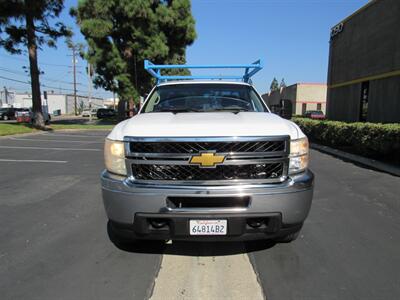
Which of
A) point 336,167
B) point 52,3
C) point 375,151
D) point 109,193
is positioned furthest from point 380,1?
point 52,3

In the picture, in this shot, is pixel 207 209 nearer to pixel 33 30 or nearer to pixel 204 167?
pixel 204 167

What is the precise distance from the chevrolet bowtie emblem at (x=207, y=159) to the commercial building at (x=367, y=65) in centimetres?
1401

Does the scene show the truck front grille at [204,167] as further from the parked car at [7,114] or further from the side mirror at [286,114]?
the parked car at [7,114]

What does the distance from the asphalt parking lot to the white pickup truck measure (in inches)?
16.6

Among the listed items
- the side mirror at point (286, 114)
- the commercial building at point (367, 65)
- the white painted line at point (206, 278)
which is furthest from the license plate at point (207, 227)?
→ the commercial building at point (367, 65)

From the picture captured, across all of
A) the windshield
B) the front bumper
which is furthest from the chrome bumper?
the windshield

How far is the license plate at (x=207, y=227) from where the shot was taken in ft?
10.6

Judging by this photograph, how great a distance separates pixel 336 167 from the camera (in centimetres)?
971

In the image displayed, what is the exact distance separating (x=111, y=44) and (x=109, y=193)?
86.7 ft

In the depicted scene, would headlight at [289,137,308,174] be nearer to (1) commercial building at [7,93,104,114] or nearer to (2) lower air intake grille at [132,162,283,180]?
(2) lower air intake grille at [132,162,283,180]

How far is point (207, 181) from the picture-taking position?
328cm

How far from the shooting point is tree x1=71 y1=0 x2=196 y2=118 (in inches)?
1033


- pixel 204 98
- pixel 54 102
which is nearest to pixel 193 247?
pixel 204 98

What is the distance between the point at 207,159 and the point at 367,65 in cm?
1693
